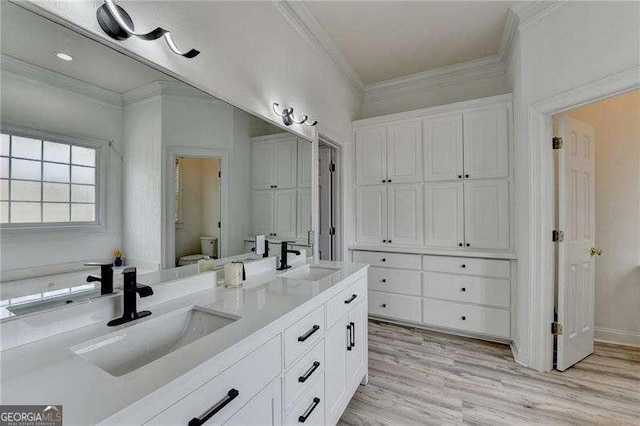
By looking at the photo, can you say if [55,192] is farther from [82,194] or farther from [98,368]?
[98,368]

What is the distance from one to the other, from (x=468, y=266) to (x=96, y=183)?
3.00 metres

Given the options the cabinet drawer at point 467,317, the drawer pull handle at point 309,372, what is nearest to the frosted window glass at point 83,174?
the drawer pull handle at point 309,372

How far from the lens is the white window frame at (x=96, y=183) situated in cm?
85

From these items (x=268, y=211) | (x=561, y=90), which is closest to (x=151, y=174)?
(x=268, y=211)

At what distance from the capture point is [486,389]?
2.06m

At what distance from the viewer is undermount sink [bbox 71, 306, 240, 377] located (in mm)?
851

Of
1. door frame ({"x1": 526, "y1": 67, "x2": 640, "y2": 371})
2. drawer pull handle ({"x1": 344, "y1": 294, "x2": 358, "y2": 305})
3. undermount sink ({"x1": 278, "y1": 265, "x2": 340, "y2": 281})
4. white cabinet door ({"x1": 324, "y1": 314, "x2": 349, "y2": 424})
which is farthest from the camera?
door frame ({"x1": 526, "y1": 67, "x2": 640, "y2": 371})

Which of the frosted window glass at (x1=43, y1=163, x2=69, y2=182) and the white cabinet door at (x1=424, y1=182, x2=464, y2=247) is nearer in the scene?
the frosted window glass at (x1=43, y1=163, x2=69, y2=182)

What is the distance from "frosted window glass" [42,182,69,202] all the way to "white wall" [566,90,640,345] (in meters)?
3.72

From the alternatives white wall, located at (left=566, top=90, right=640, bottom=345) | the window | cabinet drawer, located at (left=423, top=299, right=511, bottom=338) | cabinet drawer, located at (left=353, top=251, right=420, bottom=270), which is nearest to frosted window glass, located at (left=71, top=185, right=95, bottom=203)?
the window

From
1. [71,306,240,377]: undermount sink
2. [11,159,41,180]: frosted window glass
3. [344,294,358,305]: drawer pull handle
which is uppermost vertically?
[11,159,41,180]: frosted window glass

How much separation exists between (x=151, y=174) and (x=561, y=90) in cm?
278

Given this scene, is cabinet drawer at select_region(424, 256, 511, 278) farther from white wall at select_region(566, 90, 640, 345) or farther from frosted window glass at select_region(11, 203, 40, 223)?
frosted window glass at select_region(11, 203, 40, 223)

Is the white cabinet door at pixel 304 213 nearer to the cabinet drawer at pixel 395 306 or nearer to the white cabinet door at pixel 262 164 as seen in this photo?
the white cabinet door at pixel 262 164
